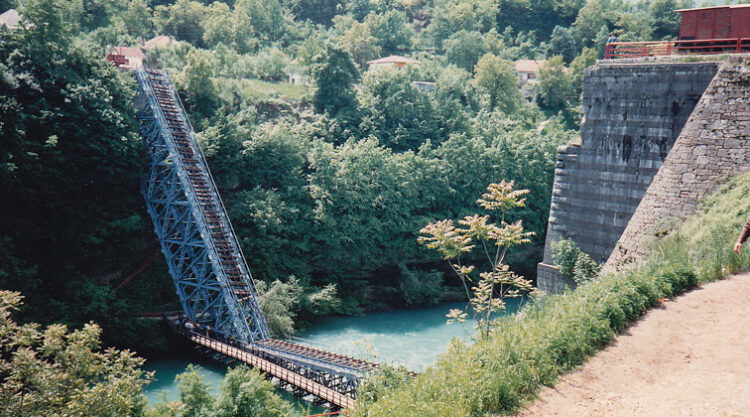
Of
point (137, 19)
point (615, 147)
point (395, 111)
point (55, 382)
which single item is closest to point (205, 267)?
point (55, 382)

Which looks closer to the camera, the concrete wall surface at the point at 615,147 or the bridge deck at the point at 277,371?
the concrete wall surface at the point at 615,147

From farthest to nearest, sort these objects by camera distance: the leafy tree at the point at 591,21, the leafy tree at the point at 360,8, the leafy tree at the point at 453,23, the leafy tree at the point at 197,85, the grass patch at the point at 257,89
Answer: the leafy tree at the point at 360,8
the leafy tree at the point at 453,23
the leafy tree at the point at 591,21
the grass patch at the point at 257,89
the leafy tree at the point at 197,85

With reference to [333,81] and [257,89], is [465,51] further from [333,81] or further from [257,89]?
[257,89]

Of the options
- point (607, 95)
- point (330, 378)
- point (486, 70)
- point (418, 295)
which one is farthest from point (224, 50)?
point (607, 95)

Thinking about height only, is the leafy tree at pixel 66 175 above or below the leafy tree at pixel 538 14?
below

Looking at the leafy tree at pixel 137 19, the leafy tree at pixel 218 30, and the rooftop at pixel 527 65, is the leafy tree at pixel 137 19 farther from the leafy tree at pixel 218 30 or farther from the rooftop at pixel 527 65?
the rooftop at pixel 527 65

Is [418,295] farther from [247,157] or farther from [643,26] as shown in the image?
[643,26]

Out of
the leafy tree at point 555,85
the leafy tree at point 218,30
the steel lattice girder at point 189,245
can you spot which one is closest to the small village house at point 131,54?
the steel lattice girder at point 189,245

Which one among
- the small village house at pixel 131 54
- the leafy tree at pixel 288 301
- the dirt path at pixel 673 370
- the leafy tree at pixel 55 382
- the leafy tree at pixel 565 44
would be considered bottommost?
the leafy tree at pixel 288 301

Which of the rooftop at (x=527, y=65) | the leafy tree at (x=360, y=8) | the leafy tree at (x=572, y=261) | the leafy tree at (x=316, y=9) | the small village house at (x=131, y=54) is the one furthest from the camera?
the leafy tree at (x=360, y=8)
